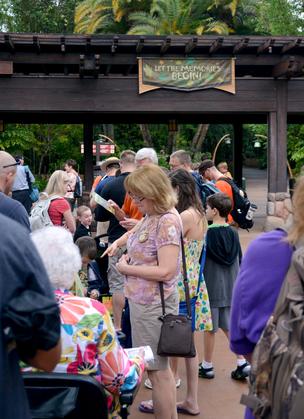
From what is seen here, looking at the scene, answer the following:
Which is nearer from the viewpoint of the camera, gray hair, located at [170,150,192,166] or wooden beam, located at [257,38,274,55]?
gray hair, located at [170,150,192,166]

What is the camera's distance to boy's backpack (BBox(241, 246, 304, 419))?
191 centimetres

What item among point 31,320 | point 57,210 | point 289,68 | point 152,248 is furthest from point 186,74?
point 31,320

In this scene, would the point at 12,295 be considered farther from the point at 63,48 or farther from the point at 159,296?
A: the point at 63,48

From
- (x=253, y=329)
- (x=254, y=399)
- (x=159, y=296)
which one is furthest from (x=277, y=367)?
(x=159, y=296)

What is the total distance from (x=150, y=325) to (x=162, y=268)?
369 millimetres

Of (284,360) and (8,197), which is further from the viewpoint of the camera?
(8,197)

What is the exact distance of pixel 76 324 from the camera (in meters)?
2.59

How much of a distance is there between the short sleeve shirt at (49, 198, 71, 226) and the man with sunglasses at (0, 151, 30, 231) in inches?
55.3

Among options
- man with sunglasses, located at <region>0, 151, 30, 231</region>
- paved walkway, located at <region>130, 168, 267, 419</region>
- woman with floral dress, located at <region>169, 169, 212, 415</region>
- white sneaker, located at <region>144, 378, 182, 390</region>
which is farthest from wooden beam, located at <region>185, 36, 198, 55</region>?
white sneaker, located at <region>144, 378, 182, 390</region>

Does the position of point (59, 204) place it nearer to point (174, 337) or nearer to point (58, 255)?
point (174, 337)

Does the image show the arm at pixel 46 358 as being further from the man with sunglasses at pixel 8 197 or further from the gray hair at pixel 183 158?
the gray hair at pixel 183 158

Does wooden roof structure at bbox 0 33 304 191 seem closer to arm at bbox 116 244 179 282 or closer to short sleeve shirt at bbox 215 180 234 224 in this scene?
short sleeve shirt at bbox 215 180 234 224

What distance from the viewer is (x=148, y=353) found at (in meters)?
3.18

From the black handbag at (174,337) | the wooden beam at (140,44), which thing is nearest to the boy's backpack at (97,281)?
the black handbag at (174,337)
